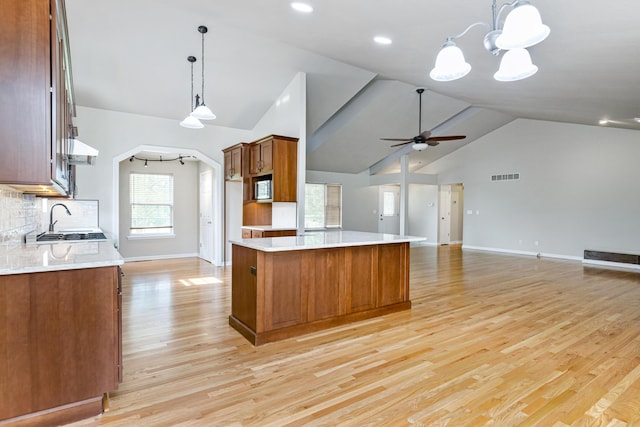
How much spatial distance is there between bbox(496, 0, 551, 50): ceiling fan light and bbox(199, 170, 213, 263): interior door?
6.60 metres

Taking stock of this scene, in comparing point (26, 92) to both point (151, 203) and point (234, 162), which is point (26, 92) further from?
point (151, 203)

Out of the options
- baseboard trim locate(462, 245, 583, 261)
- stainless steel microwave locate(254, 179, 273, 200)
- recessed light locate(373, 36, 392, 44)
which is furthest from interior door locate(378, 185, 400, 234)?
recessed light locate(373, 36, 392, 44)

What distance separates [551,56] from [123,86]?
5.79 m

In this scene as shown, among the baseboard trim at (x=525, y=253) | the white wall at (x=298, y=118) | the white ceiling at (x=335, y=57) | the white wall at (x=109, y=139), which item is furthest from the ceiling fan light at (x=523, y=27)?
the baseboard trim at (x=525, y=253)

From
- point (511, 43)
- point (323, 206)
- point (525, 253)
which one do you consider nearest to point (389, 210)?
point (323, 206)

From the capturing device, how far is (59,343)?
193cm

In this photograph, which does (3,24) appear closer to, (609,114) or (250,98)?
(250,98)

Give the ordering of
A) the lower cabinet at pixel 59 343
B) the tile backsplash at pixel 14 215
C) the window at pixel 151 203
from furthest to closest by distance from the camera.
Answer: the window at pixel 151 203 → the tile backsplash at pixel 14 215 → the lower cabinet at pixel 59 343

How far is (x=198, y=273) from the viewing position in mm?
6387

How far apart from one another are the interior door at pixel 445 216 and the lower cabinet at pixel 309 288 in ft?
26.3

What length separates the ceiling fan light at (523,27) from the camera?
183cm

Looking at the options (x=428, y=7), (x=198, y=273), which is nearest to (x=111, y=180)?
(x=198, y=273)

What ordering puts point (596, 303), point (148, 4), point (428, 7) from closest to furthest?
point (428, 7), point (148, 4), point (596, 303)

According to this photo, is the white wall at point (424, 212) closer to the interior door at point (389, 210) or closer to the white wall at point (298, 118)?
the interior door at point (389, 210)
